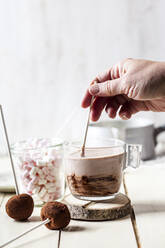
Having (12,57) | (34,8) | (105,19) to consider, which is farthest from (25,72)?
(105,19)

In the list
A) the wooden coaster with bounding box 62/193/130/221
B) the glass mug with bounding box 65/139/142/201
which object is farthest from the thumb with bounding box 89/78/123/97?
the wooden coaster with bounding box 62/193/130/221


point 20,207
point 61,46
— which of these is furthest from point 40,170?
point 61,46

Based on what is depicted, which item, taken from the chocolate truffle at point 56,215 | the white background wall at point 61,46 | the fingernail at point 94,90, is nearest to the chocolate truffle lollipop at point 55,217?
the chocolate truffle at point 56,215

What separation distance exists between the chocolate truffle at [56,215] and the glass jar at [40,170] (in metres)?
0.16

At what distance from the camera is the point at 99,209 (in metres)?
0.92

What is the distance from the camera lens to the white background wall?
1810 millimetres

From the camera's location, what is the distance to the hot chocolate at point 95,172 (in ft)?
3.10

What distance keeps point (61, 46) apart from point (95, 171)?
103 cm

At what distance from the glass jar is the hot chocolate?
7 centimetres

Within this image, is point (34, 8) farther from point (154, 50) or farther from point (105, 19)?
point (154, 50)

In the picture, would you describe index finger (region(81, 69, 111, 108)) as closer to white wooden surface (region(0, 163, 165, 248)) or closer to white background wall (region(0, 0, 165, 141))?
white wooden surface (region(0, 163, 165, 248))

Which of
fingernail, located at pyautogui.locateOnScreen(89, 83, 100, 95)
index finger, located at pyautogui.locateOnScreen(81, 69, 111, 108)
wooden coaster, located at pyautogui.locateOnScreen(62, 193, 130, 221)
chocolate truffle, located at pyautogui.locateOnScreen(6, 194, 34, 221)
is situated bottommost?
wooden coaster, located at pyautogui.locateOnScreen(62, 193, 130, 221)

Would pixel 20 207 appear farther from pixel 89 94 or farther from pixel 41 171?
pixel 89 94

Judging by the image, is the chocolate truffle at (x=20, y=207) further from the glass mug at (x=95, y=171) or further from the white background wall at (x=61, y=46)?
the white background wall at (x=61, y=46)
